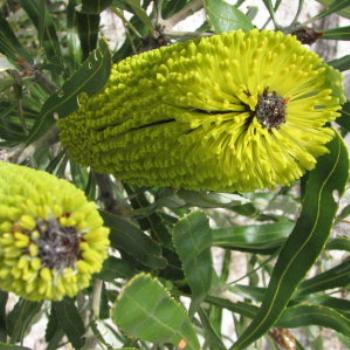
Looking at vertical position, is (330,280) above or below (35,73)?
below

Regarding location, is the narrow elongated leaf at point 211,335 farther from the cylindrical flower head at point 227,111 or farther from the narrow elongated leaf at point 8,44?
the narrow elongated leaf at point 8,44

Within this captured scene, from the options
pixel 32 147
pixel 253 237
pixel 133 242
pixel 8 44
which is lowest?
pixel 253 237

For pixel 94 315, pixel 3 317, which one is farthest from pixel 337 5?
pixel 3 317

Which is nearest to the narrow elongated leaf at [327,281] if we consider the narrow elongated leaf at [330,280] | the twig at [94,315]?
the narrow elongated leaf at [330,280]

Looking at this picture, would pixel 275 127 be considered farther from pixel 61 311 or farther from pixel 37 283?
pixel 61 311

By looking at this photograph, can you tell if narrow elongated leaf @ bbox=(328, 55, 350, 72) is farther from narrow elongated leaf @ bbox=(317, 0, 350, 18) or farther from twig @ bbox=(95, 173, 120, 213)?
twig @ bbox=(95, 173, 120, 213)

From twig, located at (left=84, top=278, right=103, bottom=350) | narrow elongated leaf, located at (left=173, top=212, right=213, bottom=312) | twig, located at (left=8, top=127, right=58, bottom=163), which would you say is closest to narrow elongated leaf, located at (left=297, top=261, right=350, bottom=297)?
narrow elongated leaf, located at (left=173, top=212, right=213, bottom=312)

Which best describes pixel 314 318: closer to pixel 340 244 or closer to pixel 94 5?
pixel 340 244
